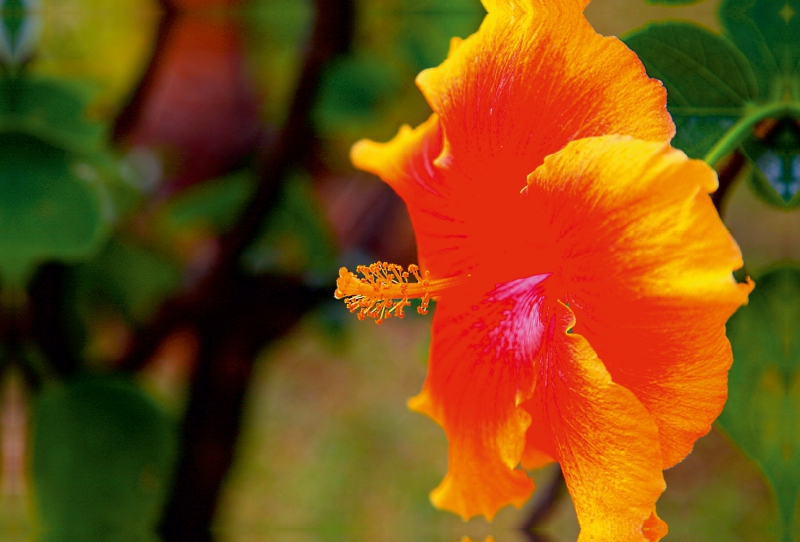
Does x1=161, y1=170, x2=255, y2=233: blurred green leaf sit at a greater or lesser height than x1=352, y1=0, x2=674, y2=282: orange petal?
lesser

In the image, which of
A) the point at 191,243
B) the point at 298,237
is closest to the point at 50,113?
the point at 298,237

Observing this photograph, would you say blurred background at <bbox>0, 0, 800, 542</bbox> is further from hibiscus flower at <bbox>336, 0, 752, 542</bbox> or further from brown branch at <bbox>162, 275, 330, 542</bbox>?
hibiscus flower at <bbox>336, 0, 752, 542</bbox>

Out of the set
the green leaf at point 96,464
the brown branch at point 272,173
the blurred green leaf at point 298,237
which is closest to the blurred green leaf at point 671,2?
the brown branch at point 272,173

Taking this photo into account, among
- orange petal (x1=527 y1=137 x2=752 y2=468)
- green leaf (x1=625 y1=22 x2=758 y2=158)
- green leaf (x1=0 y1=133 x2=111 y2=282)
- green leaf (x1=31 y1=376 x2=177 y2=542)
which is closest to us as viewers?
orange petal (x1=527 y1=137 x2=752 y2=468)

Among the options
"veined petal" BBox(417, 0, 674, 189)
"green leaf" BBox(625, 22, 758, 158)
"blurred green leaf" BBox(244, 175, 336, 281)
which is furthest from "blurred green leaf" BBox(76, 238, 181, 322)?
"green leaf" BBox(625, 22, 758, 158)

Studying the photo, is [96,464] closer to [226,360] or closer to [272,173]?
[226,360]

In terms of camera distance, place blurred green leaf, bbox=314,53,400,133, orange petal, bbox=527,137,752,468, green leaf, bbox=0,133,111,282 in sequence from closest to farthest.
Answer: orange petal, bbox=527,137,752,468 → green leaf, bbox=0,133,111,282 → blurred green leaf, bbox=314,53,400,133
